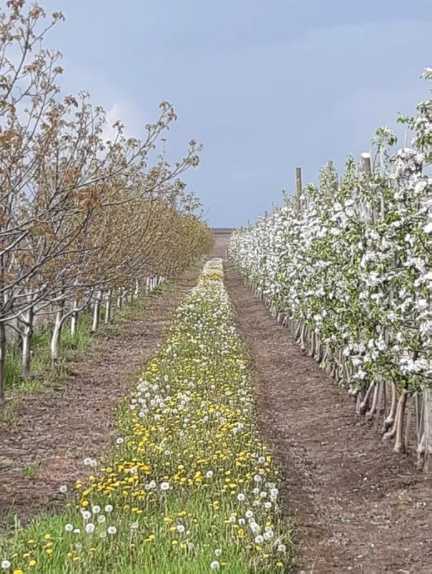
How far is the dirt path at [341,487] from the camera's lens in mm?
6168

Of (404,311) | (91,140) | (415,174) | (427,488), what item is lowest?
(427,488)

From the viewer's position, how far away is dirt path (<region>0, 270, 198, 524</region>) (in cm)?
731

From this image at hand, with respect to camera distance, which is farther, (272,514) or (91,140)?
(91,140)

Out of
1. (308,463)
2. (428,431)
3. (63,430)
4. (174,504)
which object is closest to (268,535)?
(174,504)

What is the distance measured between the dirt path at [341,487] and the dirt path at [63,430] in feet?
6.34

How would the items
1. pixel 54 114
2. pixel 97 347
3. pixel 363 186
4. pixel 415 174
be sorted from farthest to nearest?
pixel 97 347, pixel 363 186, pixel 54 114, pixel 415 174

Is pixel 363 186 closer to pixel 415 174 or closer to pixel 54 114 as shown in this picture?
pixel 415 174

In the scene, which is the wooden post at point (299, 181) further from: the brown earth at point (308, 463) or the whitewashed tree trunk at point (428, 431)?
the whitewashed tree trunk at point (428, 431)

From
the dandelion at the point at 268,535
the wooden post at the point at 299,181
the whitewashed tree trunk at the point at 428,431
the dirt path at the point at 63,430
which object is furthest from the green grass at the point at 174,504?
the wooden post at the point at 299,181

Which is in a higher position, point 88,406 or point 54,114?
point 54,114

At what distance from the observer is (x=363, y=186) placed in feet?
30.4

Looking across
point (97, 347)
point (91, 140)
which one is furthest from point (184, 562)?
point (97, 347)

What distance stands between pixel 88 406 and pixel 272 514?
16.9 feet

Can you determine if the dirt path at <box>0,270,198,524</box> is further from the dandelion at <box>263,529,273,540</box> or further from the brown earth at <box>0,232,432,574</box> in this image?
the dandelion at <box>263,529,273,540</box>
